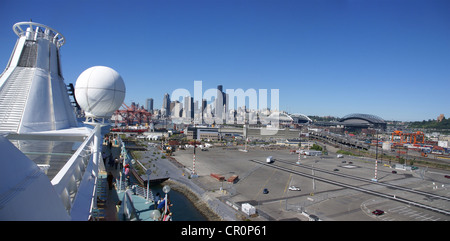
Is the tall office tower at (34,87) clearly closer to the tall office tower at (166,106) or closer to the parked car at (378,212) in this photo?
the parked car at (378,212)

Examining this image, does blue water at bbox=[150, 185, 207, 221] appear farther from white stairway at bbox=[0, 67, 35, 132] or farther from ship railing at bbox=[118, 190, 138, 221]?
white stairway at bbox=[0, 67, 35, 132]

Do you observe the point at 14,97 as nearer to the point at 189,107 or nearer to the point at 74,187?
the point at 74,187

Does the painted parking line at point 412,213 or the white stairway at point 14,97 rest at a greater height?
the white stairway at point 14,97

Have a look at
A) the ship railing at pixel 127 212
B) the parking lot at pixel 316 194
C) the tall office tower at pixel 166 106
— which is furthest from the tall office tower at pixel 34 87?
the tall office tower at pixel 166 106

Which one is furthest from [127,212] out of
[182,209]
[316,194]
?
[316,194]

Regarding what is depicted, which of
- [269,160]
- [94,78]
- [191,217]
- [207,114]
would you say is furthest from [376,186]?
[207,114]
